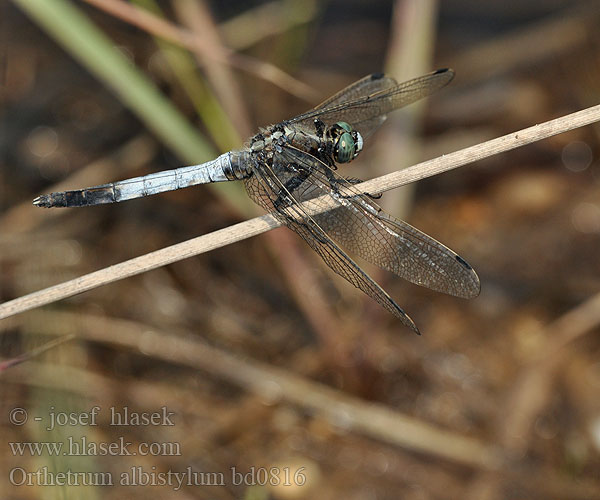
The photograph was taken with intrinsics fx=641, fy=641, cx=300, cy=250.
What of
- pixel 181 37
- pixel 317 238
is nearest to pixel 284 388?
pixel 317 238

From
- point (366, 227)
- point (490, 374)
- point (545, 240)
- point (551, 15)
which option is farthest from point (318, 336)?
point (551, 15)

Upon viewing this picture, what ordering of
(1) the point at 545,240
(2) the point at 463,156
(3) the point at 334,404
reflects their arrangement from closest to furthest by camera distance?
(2) the point at 463,156 → (3) the point at 334,404 → (1) the point at 545,240

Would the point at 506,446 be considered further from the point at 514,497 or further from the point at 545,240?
the point at 545,240

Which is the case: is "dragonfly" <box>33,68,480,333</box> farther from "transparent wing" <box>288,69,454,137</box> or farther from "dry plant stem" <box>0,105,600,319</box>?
"dry plant stem" <box>0,105,600,319</box>

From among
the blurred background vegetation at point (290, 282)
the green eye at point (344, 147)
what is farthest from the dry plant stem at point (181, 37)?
the green eye at point (344, 147)

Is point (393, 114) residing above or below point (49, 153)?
below

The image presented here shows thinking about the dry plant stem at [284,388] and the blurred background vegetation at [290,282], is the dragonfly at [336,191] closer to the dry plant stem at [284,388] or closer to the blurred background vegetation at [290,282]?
the blurred background vegetation at [290,282]

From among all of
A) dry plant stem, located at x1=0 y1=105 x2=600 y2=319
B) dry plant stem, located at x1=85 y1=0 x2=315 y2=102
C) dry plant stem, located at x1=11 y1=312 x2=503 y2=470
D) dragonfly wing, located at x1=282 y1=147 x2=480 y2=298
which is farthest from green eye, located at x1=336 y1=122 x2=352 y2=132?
dry plant stem, located at x1=11 y1=312 x2=503 y2=470
